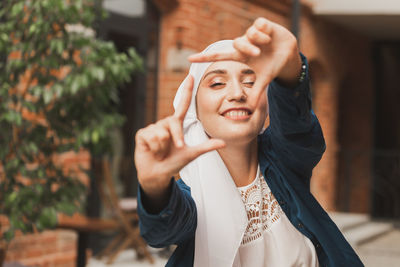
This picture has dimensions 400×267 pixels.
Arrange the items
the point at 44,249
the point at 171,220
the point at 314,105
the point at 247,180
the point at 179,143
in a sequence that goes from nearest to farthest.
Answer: the point at 179,143, the point at 171,220, the point at 247,180, the point at 44,249, the point at 314,105

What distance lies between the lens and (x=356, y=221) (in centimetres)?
875

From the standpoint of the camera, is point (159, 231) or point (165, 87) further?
point (165, 87)

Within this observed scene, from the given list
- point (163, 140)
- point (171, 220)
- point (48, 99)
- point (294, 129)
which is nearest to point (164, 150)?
point (163, 140)

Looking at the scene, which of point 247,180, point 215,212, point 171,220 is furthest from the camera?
point 247,180

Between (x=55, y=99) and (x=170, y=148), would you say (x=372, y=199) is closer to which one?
(x=55, y=99)

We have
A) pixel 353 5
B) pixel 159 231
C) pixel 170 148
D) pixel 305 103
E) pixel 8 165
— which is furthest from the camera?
pixel 353 5

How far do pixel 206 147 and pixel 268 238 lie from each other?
0.48 metres

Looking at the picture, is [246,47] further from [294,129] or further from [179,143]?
[294,129]

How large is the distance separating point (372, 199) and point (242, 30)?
4322 mm

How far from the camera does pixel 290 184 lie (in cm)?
166

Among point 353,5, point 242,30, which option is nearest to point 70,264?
point 242,30

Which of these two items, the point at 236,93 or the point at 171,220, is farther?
the point at 236,93

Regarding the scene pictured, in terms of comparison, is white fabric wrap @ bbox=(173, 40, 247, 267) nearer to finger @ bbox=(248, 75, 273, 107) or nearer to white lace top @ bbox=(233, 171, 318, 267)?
white lace top @ bbox=(233, 171, 318, 267)

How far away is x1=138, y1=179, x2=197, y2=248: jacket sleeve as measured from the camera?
1.34 metres
